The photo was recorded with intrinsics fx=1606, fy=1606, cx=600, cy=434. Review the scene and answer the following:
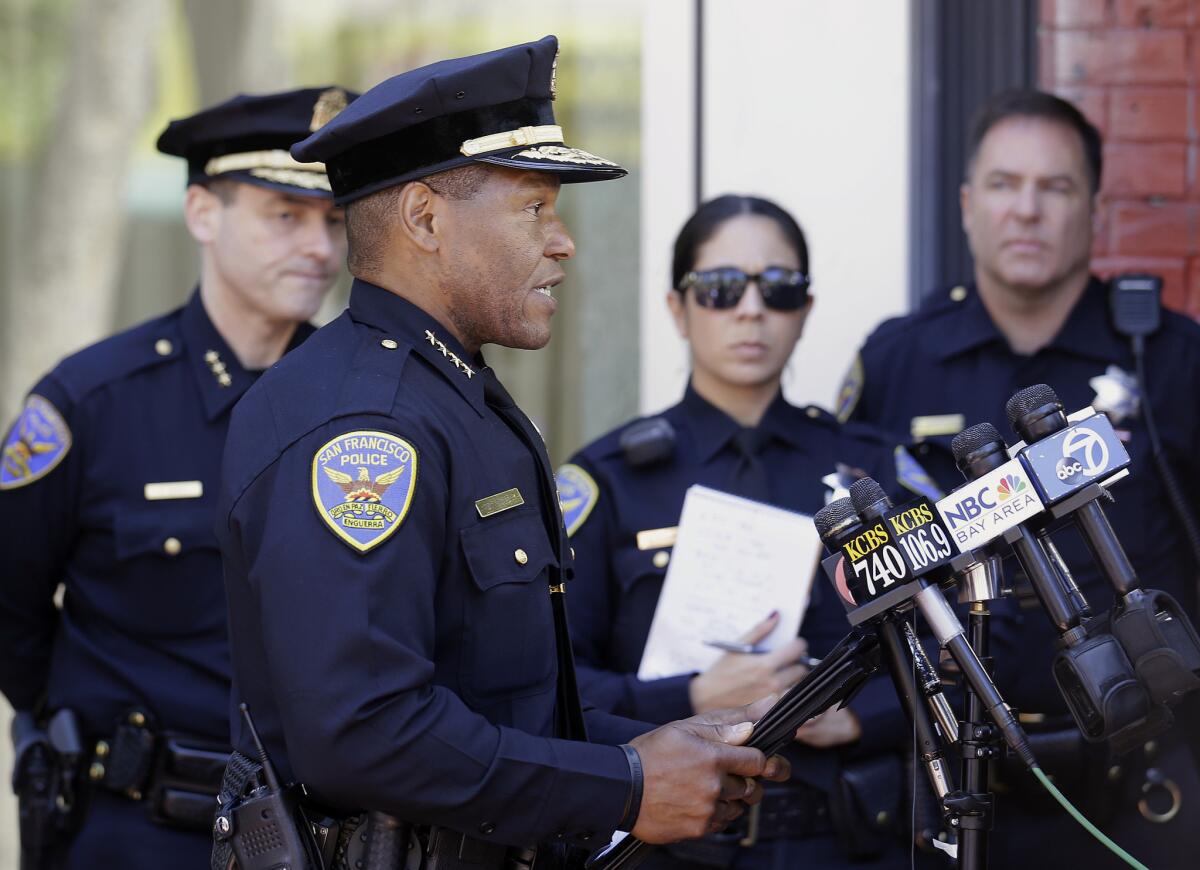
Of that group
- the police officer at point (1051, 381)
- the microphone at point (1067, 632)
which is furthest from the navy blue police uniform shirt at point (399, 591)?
the police officer at point (1051, 381)

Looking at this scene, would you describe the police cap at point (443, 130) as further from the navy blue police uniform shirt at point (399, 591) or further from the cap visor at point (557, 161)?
the navy blue police uniform shirt at point (399, 591)

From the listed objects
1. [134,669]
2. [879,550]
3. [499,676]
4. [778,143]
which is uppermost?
[778,143]

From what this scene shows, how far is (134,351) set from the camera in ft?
11.0

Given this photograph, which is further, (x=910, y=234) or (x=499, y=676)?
(x=910, y=234)

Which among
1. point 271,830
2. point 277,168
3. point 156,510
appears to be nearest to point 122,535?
point 156,510

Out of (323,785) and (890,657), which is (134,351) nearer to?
(323,785)

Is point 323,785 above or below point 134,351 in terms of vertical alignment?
below

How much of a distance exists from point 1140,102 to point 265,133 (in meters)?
2.15

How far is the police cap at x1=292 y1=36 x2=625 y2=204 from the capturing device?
6.83 feet

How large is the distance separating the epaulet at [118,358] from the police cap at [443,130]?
51.4 inches

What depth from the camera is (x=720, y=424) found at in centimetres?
328

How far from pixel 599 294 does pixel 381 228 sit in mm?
2200

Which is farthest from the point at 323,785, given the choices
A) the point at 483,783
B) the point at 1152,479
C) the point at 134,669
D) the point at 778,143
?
the point at 778,143

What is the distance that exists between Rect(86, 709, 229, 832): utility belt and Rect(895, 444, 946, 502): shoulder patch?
1417 mm
